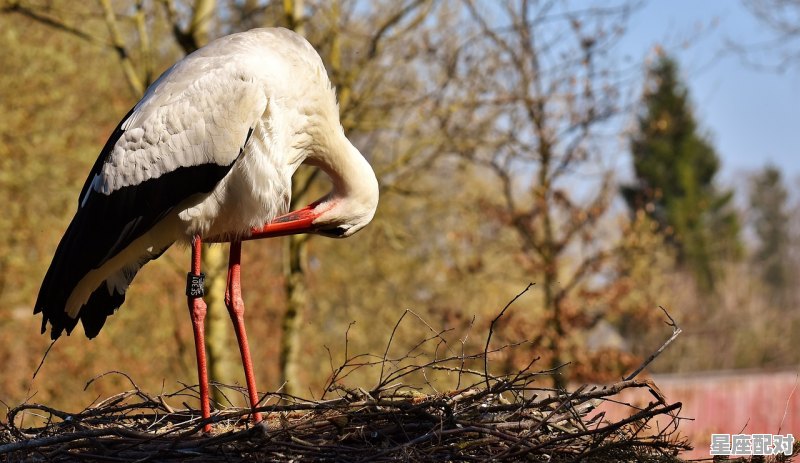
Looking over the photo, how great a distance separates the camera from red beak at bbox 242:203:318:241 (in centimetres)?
549

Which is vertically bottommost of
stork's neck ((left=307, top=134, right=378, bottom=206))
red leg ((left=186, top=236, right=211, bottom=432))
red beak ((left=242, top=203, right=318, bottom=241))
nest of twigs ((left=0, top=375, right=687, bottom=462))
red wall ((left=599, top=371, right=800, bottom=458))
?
red wall ((left=599, top=371, right=800, bottom=458))

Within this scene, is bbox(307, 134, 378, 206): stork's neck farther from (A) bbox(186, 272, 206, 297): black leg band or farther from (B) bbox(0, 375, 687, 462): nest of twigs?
(B) bbox(0, 375, 687, 462): nest of twigs

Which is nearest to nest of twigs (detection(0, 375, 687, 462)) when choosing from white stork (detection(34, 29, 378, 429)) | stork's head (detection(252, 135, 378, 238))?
white stork (detection(34, 29, 378, 429))

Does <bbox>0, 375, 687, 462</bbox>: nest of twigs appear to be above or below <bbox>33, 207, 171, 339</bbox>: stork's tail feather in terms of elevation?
below

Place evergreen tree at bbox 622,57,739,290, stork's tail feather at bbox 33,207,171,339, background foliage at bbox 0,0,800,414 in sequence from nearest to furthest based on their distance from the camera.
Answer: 1. stork's tail feather at bbox 33,207,171,339
2. background foliage at bbox 0,0,800,414
3. evergreen tree at bbox 622,57,739,290

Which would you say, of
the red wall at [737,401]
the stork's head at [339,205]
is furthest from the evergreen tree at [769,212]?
the stork's head at [339,205]

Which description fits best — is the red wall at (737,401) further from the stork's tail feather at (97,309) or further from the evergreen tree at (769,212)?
the evergreen tree at (769,212)

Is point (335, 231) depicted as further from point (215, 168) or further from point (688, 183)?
point (688, 183)

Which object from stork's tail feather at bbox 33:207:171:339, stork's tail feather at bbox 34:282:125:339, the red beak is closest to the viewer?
stork's tail feather at bbox 33:207:171:339

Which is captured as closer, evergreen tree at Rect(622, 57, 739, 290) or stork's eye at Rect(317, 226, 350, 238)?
stork's eye at Rect(317, 226, 350, 238)

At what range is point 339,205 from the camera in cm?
555

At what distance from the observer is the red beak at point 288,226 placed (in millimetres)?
5488

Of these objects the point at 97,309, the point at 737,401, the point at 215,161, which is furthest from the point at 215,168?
the point at 737,401

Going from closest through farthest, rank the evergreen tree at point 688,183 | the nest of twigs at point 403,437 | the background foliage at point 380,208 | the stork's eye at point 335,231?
the nest of twigs at point 403,437 < the stork's eye at point 335,231 < the background foliage at point 380,208 < the evergreen tree at point 688,183
